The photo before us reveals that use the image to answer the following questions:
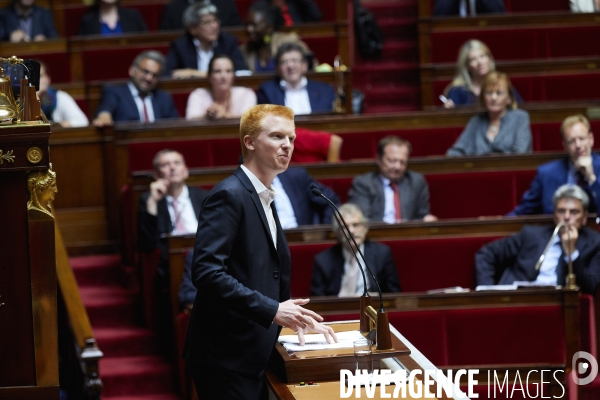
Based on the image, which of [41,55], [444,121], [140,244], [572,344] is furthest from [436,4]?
[572,344]

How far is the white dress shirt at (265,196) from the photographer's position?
1517mm

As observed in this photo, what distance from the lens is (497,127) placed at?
3477mm

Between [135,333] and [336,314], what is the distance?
2.74 ft

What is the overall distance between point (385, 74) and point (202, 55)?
1.07 m

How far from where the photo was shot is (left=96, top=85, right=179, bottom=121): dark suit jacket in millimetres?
3732

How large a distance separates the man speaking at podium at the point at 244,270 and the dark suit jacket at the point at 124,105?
7.53 ft

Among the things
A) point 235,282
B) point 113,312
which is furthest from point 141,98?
point 235,282

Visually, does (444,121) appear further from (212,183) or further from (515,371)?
(515,371)

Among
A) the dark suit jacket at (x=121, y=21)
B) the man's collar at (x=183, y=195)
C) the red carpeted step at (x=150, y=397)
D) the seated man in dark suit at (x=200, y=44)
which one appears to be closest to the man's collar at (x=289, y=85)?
the seated man in dark suit at (x=200, y=44)

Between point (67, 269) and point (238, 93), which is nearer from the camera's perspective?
point (67, 269)

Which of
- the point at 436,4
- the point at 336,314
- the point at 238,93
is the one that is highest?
the point at 436,4

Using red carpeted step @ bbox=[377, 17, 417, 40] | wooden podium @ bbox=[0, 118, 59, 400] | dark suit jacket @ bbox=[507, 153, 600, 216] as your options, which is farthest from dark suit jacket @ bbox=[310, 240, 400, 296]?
red carpeted step @ bbox=[377, 17, 417, 40]

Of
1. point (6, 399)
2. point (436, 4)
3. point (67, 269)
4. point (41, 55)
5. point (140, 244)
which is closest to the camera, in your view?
point (6, 399)

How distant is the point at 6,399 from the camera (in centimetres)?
135
